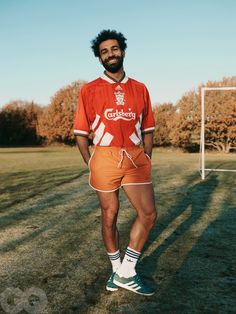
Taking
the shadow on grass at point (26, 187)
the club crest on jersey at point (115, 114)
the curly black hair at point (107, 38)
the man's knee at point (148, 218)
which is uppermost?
the curly black hair at point (107, 38)

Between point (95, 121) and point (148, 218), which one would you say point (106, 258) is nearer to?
point (148, 218)

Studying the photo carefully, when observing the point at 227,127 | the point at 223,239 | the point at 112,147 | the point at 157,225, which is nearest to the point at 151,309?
the point at 112,147

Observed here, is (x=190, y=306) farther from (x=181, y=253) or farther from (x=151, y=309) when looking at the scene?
(x=181, y=253)

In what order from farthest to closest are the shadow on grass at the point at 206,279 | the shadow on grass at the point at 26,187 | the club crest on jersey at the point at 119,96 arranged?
the shadow on grass at the point at 26,187 < the club crest on jersey at the point at 119,96 < the shadow on grass at the point at 206,279

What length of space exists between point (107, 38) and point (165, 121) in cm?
4838

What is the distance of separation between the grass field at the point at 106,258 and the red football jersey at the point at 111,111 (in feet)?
4.97

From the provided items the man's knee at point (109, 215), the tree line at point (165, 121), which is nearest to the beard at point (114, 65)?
the man's knee at point (109, 215)

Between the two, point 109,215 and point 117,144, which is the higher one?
point 117,144

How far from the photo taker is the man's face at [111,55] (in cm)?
370

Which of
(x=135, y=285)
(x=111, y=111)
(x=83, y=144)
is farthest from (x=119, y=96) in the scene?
(x=135, y=285)

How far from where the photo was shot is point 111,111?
3.59 metres

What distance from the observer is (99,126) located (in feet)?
12.0

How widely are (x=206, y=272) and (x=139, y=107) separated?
205cm

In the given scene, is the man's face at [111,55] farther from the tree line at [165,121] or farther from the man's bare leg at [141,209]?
the tree line at [165,121]
